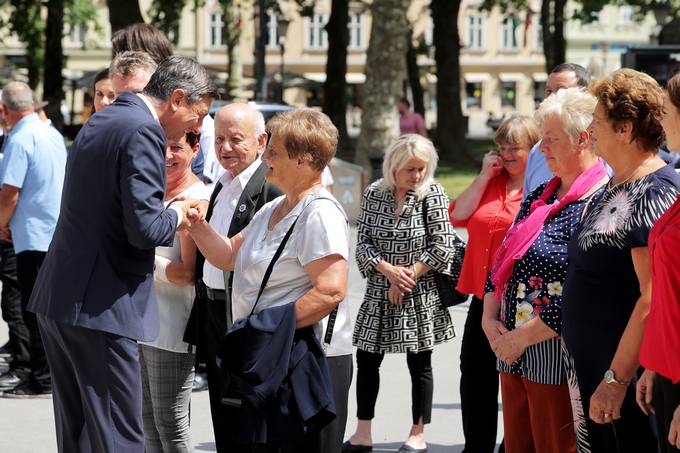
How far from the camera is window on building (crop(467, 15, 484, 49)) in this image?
→ 253 feet

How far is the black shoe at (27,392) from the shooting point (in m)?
7.70

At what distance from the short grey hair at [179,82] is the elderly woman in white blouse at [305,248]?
12.4 inches

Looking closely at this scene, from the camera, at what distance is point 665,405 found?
11.8ft

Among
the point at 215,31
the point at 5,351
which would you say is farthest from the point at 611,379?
the point at 215,31

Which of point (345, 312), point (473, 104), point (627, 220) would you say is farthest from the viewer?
point (473, 104)

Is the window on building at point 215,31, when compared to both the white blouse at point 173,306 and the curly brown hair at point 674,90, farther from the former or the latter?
the curly brown hair at point 674,90

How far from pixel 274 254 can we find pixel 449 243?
2188mm

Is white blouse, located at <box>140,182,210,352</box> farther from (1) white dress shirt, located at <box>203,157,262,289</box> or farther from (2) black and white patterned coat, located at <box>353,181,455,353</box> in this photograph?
(2) black and white patterned coat, located at <box>353,181,455,353</box>

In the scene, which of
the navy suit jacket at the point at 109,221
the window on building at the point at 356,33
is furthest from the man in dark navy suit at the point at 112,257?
the window on building at the point at 356,33

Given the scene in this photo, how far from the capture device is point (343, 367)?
4.68m

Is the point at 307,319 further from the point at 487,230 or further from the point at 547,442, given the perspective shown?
the point at 487,230

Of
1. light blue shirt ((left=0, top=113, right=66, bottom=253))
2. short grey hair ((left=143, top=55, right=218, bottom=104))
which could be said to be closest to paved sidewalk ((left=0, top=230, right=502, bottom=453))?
light blue shirt ((left=0, top=113, right=66, bottom=253))

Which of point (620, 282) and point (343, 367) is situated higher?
point (620, 282)

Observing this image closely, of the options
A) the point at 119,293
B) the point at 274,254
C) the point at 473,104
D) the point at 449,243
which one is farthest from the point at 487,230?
the point at 473,104
